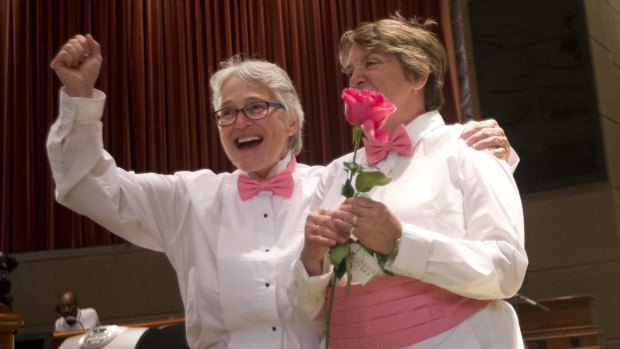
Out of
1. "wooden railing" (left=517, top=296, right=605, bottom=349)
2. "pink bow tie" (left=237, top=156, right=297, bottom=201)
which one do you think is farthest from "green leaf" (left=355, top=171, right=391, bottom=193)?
"wooden railing" (left=517, top=296, right=605, bottom=349)

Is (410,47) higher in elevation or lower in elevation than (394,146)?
higher

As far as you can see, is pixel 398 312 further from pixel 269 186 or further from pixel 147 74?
pixel 147 74

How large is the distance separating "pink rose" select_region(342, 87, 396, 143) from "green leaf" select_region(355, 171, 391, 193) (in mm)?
61

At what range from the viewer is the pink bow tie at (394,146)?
1.90 meters

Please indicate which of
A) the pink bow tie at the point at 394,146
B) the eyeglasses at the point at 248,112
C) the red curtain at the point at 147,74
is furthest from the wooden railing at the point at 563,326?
the pink bow tie at the point at 394,146

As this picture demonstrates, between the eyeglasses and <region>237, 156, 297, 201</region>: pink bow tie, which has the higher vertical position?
the eyeglasses

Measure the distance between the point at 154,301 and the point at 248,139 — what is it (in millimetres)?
4889

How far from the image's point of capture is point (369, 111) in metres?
1.51

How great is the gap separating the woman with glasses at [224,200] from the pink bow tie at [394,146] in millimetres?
355

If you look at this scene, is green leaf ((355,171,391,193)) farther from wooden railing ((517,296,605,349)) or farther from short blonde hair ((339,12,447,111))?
wooden railing ((517,296,605,349))

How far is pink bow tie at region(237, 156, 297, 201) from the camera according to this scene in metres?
2.29

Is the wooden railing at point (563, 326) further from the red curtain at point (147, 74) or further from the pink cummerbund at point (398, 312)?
the pink cummerbund at point (398, 312)

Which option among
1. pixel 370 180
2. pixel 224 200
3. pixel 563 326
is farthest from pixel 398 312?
pixel 563 326

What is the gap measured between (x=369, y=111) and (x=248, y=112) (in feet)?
2.68
